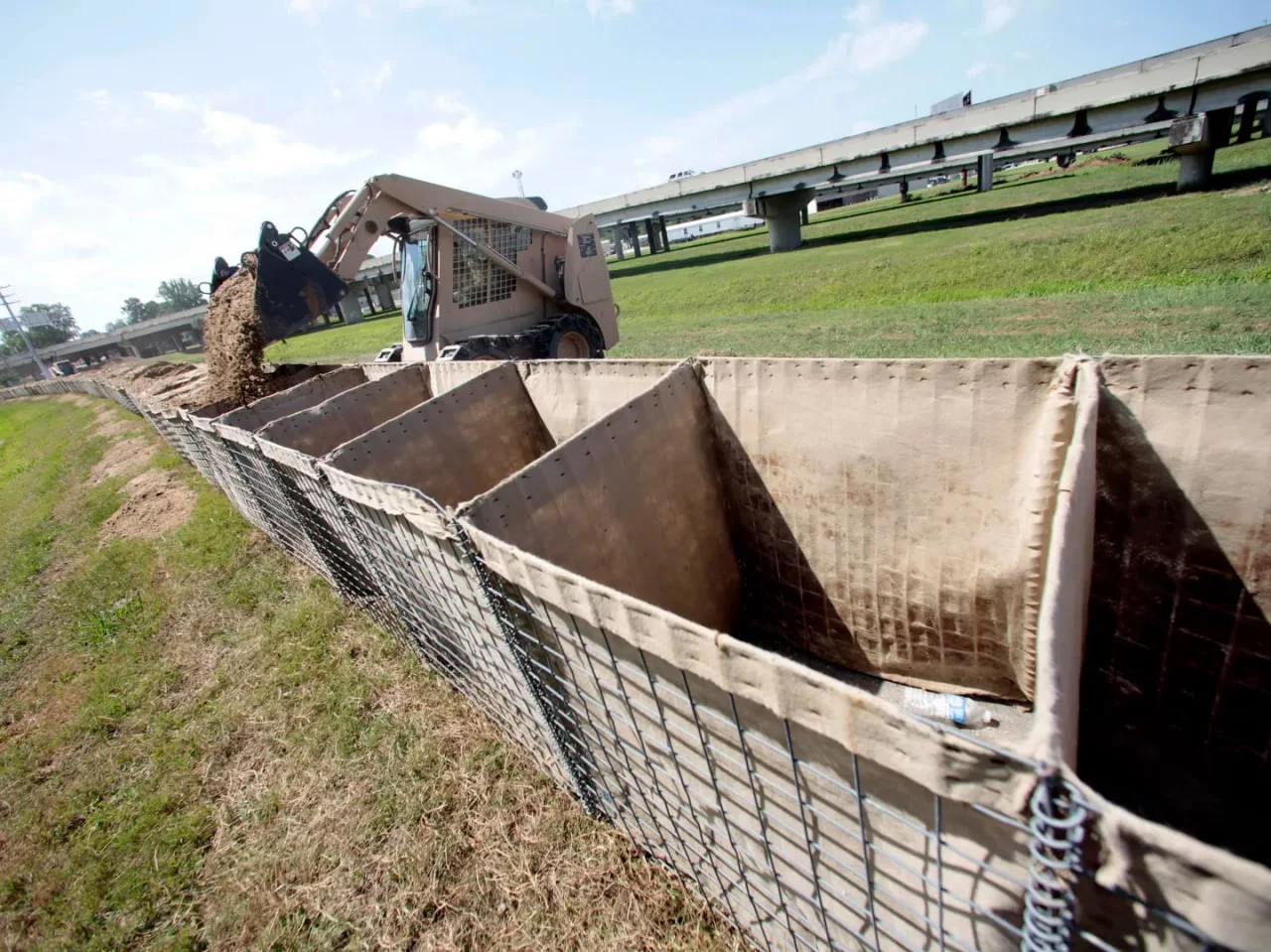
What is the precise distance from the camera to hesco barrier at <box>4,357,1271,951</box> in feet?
3.18

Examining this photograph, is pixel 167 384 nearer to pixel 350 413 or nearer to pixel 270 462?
pixel 350 413

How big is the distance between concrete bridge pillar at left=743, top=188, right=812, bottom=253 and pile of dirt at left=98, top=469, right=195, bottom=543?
2435 centimetres

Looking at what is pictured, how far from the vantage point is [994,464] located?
2479mm

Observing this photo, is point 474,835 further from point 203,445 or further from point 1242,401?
point 203,445

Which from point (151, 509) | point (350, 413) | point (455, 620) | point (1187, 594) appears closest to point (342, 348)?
point (151, 509)

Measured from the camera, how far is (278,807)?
275 cm

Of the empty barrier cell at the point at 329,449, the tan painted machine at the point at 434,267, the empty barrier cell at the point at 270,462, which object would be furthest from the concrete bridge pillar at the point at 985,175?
the empty barrier cell at the point at 270,462

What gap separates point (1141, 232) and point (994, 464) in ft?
41.0

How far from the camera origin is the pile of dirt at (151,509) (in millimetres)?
6828

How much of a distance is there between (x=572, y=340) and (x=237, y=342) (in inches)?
170

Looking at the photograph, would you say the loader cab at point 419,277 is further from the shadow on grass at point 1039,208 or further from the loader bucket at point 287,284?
the shadow on grass at point 1039,208

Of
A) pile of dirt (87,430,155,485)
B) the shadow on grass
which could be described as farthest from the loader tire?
the shadow on grass

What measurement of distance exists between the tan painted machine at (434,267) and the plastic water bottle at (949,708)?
5588 mm

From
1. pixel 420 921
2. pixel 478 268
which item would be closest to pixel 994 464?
pixel 420 921
